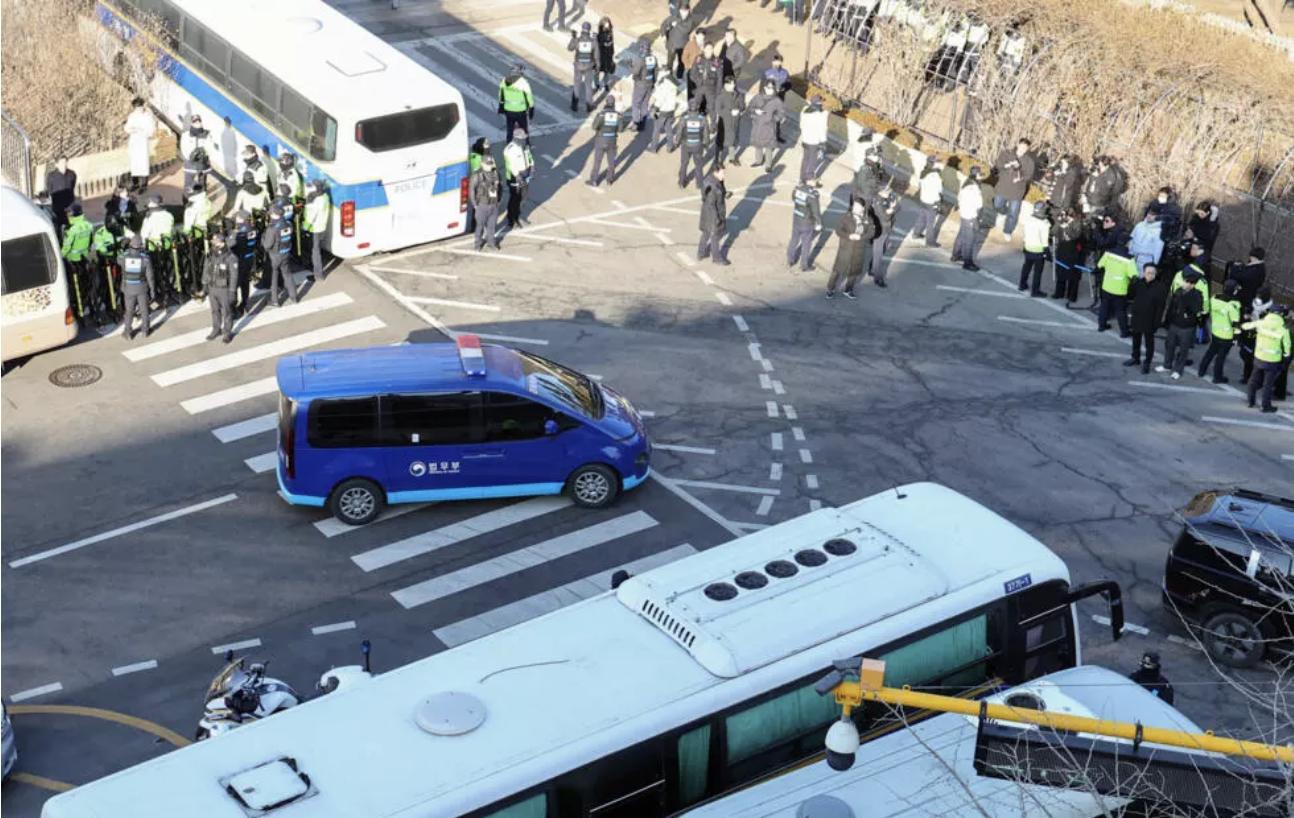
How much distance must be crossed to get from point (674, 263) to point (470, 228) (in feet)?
12.3

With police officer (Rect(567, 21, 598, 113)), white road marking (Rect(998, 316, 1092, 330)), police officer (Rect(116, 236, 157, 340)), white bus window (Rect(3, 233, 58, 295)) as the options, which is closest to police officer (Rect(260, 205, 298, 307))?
police officer (Rect(116, 236, 157, 340))

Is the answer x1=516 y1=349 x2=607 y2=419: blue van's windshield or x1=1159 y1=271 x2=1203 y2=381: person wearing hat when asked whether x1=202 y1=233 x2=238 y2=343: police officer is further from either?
x1=1159 y1=271 x2=1203 y2=381: person wearing hat

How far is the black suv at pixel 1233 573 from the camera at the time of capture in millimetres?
17641

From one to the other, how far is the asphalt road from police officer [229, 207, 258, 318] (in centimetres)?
54

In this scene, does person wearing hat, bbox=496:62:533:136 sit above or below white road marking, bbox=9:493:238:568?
above

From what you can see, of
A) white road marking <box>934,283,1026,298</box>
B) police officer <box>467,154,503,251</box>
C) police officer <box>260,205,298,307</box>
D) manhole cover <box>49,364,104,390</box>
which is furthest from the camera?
white road marking <box>934,283,1026,298</box>

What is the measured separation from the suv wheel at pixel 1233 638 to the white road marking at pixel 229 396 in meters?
12.7

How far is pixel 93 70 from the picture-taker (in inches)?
1238

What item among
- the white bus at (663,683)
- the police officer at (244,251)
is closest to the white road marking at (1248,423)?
the white bus at (663,683)

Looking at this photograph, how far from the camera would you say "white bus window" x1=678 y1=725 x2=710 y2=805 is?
42.9 feet

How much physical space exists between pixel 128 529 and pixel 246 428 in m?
2.75

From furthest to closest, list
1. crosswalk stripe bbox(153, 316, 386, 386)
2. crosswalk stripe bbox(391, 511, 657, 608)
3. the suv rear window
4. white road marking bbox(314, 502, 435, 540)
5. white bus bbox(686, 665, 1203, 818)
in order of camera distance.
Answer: the suv rear window
crosswalk stripe bbox(153, 316, 386, 386)
white road marking bbox(314, 502, 435, 540)
crosswalk stripe bbox(391, 511, 657, 608)
white bus bbox(686, 665, 1203, 818)

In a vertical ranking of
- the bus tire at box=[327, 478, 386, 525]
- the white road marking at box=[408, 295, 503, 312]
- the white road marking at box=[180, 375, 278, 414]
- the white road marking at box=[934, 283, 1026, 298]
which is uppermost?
the white road marking at box=[934, 283, 1026, 298]

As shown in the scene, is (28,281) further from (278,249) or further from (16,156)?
(16,156)
